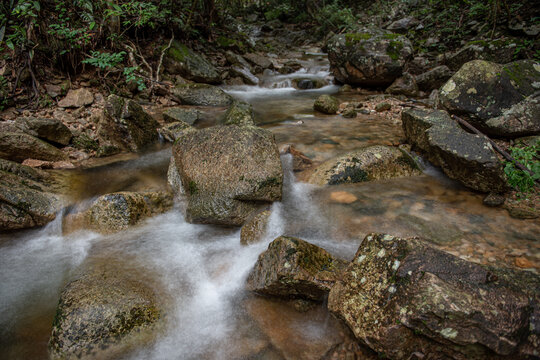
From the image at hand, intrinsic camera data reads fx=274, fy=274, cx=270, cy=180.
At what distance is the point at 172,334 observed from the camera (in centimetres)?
232

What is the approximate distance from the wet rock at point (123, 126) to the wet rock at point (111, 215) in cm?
191

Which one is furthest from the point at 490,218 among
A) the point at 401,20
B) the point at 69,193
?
the point at 401,20

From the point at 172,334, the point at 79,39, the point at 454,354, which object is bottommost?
the point at 172,334

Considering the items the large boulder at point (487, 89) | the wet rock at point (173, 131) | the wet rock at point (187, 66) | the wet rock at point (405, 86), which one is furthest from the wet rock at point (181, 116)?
the wet rock at point (405, 86)

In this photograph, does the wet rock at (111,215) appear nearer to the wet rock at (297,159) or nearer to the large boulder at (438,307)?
the wet rock at (297,159)

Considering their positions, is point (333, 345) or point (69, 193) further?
point (69, 193)

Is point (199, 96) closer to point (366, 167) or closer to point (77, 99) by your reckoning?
point (77, 99)

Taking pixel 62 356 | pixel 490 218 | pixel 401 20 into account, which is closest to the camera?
pixel 62 356

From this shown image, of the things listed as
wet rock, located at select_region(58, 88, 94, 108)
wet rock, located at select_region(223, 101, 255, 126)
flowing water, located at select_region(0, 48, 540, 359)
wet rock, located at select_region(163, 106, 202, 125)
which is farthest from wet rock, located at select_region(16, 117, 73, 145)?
wet rock, located at select_region(223, 101, 255, 126)

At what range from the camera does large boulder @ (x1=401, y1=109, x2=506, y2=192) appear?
11.3 ft

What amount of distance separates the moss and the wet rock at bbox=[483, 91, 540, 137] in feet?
17.5

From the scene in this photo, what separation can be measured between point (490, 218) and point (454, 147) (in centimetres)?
101

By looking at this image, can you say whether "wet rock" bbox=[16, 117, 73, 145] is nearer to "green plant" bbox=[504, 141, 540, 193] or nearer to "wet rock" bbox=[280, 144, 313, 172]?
"wet rock" bbox=[280, 144, 313, 172]

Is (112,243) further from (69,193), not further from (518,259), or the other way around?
(518,259)
